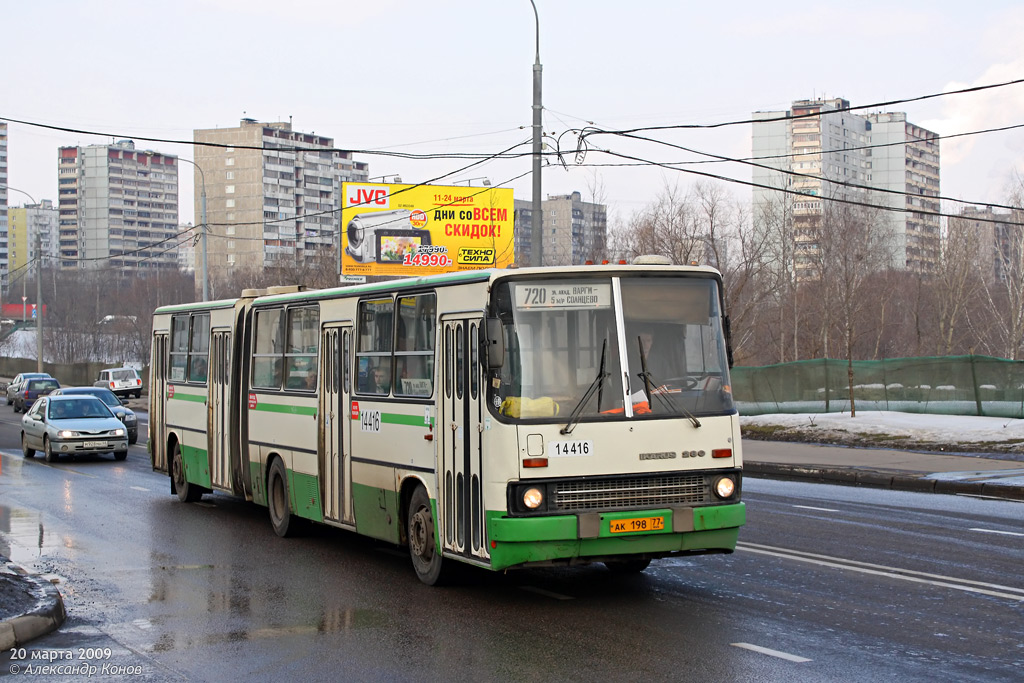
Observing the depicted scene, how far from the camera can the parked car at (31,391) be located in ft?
169

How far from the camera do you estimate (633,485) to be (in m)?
9.15

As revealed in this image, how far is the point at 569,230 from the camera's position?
84438 millimetres

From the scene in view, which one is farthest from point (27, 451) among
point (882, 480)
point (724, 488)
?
point (724, 488)

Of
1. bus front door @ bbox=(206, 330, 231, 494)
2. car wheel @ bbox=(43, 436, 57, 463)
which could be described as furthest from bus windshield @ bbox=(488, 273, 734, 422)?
car wheel @ bbox=(43, 436, 57, 463)

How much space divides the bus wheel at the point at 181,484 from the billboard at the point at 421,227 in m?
28.3

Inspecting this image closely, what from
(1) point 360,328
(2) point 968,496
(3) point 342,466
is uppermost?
(1) point 360,328

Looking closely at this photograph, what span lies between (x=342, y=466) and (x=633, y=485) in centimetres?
401

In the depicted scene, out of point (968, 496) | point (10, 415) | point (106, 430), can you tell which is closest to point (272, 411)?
point (968, 496)

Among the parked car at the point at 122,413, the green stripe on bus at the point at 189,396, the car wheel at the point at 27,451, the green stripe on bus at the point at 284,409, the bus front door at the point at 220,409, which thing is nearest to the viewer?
the green stripe on bus at the point at 284,409

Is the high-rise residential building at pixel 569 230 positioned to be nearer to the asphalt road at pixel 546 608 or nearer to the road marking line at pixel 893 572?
the asphalt road at pixel 546 608

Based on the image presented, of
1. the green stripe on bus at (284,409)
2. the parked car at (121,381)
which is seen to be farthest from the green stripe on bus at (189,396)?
the parked car at (121,381)

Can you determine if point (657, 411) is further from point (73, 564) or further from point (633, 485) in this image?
point (73, 564)

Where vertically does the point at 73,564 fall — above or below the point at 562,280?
below

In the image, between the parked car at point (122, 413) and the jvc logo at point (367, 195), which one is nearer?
the parked car at point (122, 413)
